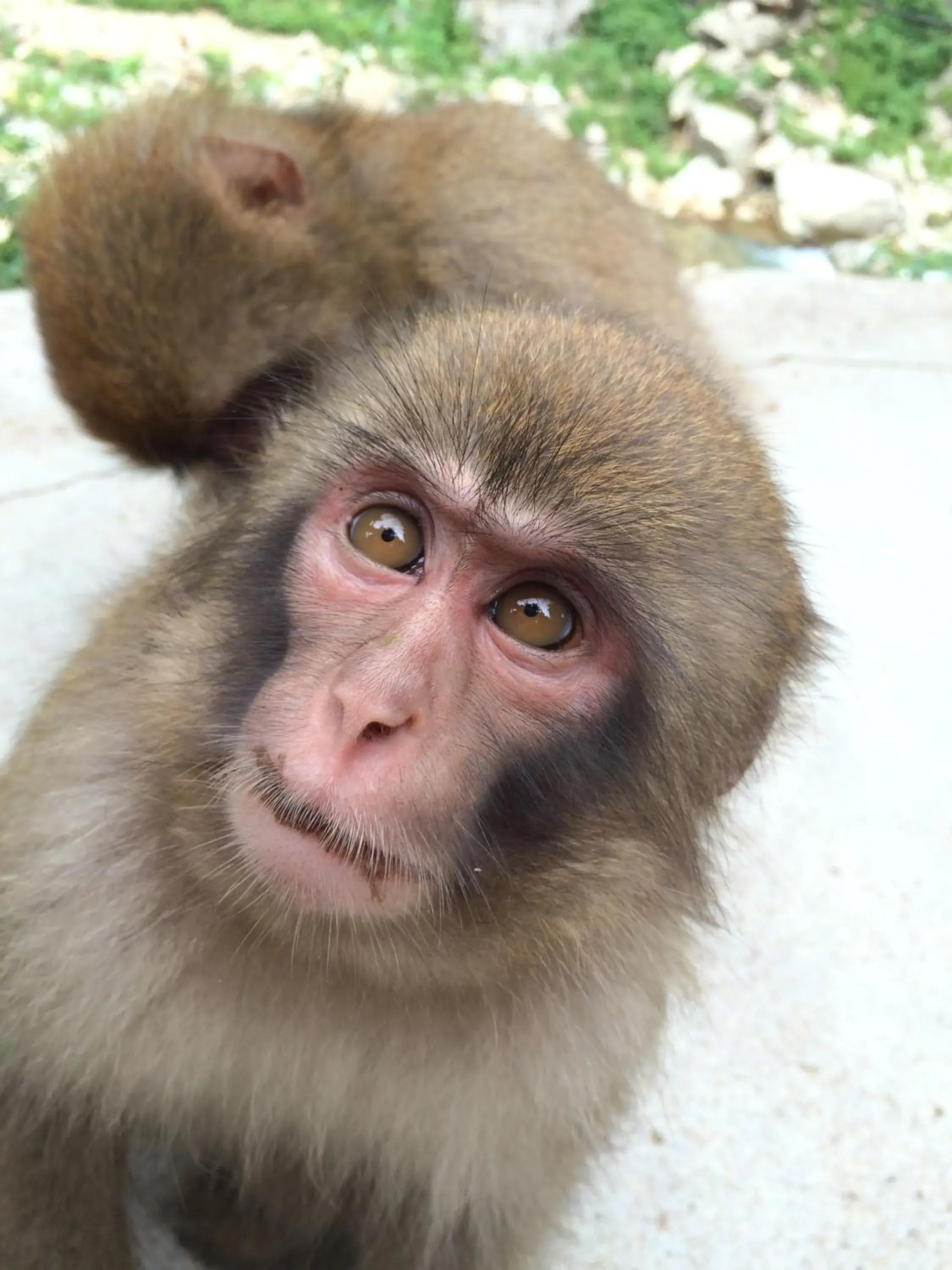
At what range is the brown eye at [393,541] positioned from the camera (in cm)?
133

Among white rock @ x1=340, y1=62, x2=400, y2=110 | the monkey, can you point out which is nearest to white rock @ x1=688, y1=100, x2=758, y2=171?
white rock @ x1=340, y1=62, x2=400, y2=110

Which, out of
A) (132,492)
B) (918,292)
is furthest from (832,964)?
(918,292)

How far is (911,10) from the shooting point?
20.0ft

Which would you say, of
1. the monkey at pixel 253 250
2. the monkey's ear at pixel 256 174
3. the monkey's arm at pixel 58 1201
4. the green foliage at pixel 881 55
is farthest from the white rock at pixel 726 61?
the monkey's arm at pixel 58 1201

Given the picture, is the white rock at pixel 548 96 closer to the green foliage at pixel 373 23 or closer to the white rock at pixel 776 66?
the green foliage at pixel 373 23

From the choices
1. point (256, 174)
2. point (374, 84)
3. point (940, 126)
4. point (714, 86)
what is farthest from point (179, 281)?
point (940, 126)

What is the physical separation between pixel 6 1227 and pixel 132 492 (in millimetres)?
1812

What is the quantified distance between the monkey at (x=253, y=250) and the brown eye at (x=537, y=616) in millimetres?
747

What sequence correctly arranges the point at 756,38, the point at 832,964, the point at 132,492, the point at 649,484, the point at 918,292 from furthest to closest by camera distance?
the point at 756,38 < the point at 918,292 < the point at 132,492 < the point at 832,964 < the point at 649,484

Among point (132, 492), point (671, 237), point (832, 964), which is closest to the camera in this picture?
point (832, 964)

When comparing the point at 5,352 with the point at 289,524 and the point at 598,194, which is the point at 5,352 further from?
the point at 289,524

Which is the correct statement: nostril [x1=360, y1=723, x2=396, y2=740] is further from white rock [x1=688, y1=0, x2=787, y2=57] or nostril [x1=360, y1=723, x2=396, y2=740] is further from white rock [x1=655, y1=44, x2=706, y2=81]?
white rock [x1=688, y1=0, x2=787, y2=57]

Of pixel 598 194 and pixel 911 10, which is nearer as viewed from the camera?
pixel 598 194

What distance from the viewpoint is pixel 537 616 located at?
1301mm
